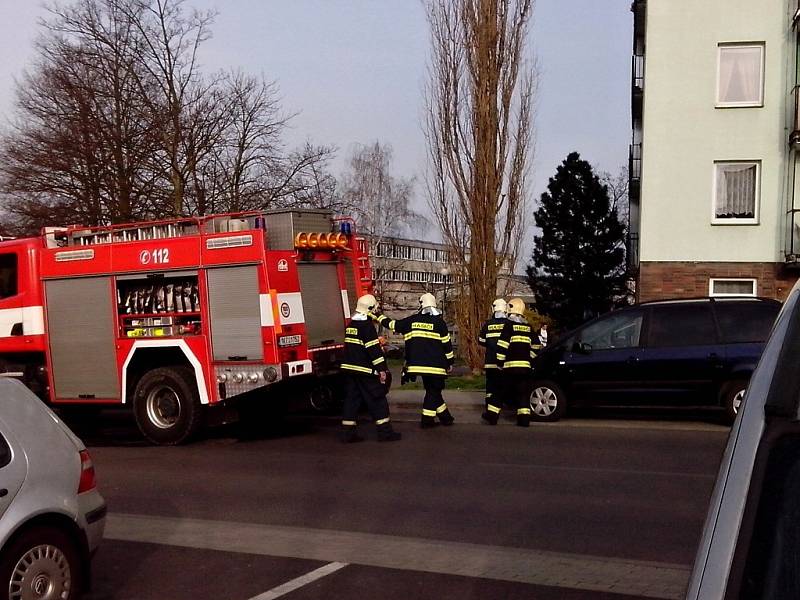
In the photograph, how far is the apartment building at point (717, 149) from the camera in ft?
70.2

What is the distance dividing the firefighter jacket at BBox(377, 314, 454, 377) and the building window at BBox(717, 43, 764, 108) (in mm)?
12993

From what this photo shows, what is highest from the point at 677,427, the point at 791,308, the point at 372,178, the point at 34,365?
the point at 372,178

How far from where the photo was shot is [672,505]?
7453 millimetres

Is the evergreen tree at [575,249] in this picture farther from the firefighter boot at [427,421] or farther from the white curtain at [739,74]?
the firefighter boot at [427,421]

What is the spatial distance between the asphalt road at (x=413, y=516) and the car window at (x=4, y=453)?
131 cm

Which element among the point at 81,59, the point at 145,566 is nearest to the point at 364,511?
the point at 145,566

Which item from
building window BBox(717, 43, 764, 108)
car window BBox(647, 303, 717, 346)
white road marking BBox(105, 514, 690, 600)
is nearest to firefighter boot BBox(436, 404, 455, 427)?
car window BBox(647, 303, 717, 346)

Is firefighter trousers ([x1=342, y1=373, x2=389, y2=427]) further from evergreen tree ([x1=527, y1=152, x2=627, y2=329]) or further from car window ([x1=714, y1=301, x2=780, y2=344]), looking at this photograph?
evergreen tree ([x1=527, y1=152, x2=627, y2=329])

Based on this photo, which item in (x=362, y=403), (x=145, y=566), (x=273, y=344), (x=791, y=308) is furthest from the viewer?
(x=362, y=403)

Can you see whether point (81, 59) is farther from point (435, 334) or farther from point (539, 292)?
point (539, 292)

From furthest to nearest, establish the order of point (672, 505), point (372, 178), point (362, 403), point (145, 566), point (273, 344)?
point (372, 178) → point (362, 403) → point (273, 344) → point (672, 505) → point (145, 566)

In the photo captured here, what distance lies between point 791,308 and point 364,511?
575 cm

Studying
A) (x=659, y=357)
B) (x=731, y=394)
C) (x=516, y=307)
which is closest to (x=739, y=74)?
(x=659, y=357)

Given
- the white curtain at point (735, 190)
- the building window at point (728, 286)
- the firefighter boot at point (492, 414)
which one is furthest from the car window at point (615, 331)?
the white curtain at point (735, 190)
